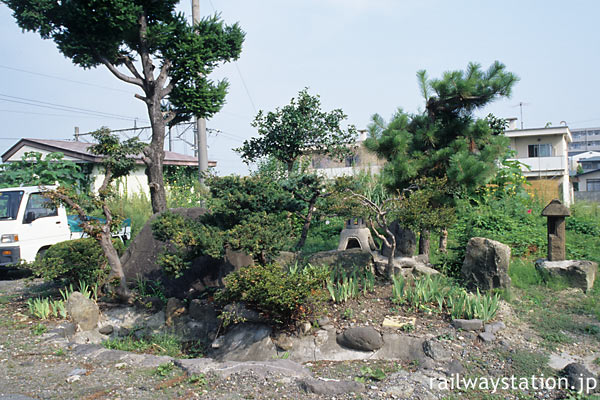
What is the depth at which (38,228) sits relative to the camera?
895 cm

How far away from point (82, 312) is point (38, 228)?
4.18 m

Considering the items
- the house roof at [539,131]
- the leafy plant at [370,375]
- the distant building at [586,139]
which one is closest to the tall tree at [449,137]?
the leafy plant at [370,375]

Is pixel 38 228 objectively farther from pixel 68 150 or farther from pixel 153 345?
pixel 68 150

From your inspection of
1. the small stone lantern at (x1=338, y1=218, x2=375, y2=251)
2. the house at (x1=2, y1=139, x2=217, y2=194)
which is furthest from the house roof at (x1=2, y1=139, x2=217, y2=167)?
the small stone lantern at (x1=338, y1=218, x2=375, y2=251)

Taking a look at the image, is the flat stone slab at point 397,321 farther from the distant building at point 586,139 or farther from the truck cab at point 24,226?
the distant building at point 586,139

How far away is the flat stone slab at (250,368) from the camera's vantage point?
3.88 meters

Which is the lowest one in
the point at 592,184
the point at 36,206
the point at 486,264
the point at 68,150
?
the point at 486,264

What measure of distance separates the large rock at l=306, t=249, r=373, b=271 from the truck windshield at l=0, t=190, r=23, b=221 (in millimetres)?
6618

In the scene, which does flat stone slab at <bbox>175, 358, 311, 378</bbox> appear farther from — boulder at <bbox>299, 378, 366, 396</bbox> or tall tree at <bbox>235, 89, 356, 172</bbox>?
tall tree at <bbox>235, 89, 356, 172</bbox>

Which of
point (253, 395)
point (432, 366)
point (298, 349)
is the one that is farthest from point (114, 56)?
point (432, 366)

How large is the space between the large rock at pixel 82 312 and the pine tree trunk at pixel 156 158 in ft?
8.12

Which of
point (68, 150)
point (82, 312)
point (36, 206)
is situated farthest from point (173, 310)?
point (68, 150)

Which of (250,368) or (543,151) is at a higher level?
(543,151)

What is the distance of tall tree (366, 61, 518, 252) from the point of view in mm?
6160
